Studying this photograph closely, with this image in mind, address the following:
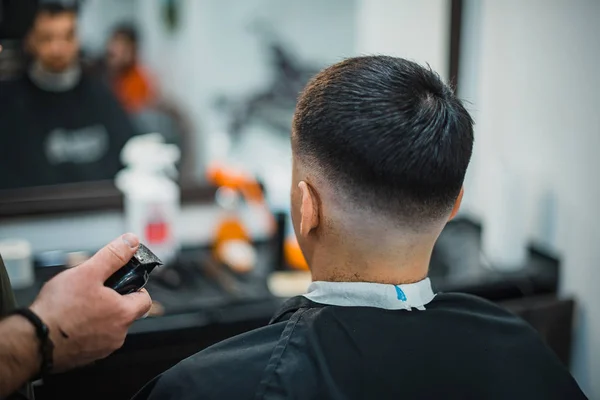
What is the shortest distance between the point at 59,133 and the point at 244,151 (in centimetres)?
71

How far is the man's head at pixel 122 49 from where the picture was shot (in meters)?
3.07

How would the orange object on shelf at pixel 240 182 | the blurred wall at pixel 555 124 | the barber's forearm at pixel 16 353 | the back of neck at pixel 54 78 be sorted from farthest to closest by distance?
1. the back of neck at pixel 54 78
2. the orange object on shelf at pixel 240 182
3. the blurred wall at pixel 555 124
4. the barber's forearm at pixel 16 353

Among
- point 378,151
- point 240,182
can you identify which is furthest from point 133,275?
point 240,182

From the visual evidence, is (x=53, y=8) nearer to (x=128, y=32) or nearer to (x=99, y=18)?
(x=99, y=18)

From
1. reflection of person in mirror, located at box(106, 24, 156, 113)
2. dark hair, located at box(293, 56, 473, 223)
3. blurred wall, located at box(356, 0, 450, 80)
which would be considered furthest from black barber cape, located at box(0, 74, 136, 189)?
dark hair, located at box(293, 56, 473, 223)

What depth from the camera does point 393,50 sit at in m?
2.72

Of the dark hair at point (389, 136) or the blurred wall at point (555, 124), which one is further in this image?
the blurred wall at point (555, 124)

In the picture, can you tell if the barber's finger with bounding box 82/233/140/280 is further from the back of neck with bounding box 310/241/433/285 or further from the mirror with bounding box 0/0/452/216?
the mirror with bounding box 0/0/452/216

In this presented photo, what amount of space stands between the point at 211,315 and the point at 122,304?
2.72 feet

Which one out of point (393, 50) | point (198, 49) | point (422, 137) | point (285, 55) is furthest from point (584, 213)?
point (198, 49)

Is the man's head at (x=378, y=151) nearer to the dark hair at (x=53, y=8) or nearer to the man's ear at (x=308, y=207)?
the man's ear at (x=308, y=207)

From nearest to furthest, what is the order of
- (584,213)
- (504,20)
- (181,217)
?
(584,213) < (504,20) < (181,217)

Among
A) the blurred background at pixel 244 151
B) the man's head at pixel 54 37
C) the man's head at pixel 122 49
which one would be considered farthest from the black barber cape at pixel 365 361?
the man's head at pixel 122 49

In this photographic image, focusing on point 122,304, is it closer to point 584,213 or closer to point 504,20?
point 584,213
